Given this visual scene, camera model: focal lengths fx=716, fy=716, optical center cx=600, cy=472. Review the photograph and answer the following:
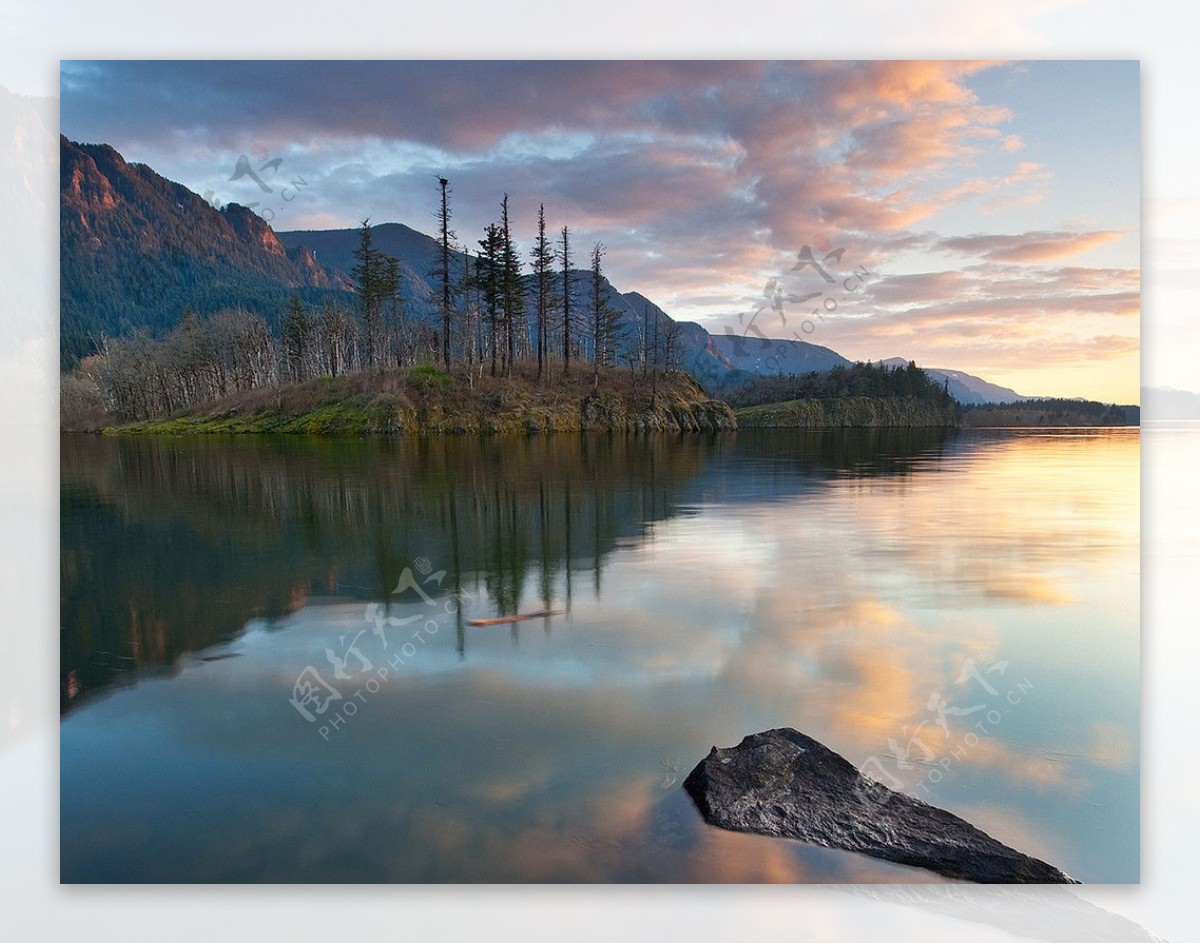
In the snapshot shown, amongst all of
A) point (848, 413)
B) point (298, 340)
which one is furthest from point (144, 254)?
point (848, 413)

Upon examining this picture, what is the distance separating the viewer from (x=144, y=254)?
238 feet

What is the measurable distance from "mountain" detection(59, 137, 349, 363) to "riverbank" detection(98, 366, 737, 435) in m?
7.54

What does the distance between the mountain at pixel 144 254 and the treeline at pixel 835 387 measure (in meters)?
50.1

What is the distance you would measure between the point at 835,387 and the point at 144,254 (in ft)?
301

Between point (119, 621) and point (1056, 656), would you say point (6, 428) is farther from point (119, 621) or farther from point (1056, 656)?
point (1056, 656)

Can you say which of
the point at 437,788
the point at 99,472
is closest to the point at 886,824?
the point at 437,788

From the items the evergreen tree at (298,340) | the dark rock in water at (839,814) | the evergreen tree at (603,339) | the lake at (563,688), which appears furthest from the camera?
the evergreen tree at (298,340)

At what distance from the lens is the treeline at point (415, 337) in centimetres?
2686

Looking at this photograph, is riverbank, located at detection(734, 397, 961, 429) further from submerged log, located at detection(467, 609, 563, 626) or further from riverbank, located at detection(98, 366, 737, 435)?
submerged log, located at detection(467, 609, 563, 626)

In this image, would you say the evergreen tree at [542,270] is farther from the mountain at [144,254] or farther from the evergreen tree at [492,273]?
the mountain at [144,254]

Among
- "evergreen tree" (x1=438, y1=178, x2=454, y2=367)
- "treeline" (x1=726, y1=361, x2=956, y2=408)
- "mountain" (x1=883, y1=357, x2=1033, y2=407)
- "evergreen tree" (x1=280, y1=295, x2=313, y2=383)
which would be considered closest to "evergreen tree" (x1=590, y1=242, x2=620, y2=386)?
"evergreen tree" (x1=438, y1=178, x2=454, y2=367)

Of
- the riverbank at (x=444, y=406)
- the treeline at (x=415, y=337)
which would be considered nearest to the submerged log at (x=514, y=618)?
the treeline at (x=415, y=337)

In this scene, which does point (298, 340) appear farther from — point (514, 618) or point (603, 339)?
point (514, 618)

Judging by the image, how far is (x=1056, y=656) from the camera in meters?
7.63
